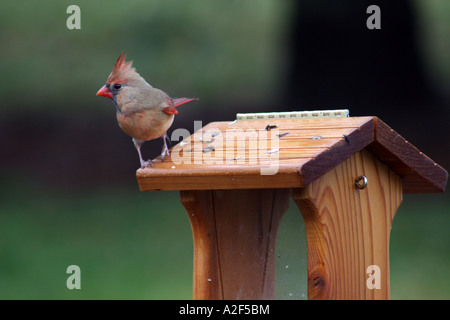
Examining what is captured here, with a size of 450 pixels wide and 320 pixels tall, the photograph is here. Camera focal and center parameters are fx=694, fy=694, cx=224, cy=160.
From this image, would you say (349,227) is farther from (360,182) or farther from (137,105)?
(137,105)

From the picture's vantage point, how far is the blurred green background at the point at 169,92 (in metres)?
5.33

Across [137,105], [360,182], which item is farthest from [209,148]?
[360,182]

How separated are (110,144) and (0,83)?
158 cm

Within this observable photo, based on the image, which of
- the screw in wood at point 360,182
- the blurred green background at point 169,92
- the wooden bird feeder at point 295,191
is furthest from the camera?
the blurred green background at point 169,92

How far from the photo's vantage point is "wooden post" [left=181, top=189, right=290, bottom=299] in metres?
2.12

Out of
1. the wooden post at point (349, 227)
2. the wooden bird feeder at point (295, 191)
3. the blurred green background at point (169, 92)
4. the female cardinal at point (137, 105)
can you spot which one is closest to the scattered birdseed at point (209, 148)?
the wooden bird feeder at point (295, 191)

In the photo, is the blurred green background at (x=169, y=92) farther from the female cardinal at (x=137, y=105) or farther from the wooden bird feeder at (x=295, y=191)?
the female cardinal at (x=137, y=105)

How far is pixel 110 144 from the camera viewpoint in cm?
817

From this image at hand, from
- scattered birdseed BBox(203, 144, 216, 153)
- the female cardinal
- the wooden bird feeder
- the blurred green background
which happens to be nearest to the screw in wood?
the wooden bird feeder

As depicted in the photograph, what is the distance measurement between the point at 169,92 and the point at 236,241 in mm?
5758

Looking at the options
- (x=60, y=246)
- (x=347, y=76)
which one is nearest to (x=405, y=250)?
(x=347, y=76)

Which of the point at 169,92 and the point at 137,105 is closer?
the point at 137,105

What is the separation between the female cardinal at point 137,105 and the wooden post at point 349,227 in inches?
20.1

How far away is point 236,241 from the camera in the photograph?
221cm
